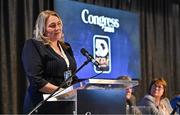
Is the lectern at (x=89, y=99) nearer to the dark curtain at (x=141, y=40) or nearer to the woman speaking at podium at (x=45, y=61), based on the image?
the woman speaking at podium at (x=45, y=61)

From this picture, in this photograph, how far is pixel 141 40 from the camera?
5996 mm

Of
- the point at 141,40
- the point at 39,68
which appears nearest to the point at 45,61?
the point at 39,68

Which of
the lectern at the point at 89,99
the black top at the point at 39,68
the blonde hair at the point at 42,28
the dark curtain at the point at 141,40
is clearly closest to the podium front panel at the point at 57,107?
the lectern at the point at 89,99

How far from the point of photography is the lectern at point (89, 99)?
188 centimetres

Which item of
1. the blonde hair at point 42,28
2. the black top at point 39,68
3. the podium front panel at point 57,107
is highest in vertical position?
the blonde hair at point 42,28

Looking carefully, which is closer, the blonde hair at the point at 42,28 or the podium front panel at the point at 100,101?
the podium front panel at the point at 100,101

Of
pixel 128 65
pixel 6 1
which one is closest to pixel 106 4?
pixel 128 65

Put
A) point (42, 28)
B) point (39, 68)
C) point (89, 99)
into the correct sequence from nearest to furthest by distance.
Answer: point (89, 99) < point (39, 68) < point (42, 28)

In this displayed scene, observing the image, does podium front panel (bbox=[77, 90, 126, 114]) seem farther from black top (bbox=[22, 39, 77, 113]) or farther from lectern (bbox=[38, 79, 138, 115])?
black top (bbox=[22, 39, 77, 113])

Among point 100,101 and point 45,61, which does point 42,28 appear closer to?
point 45,61

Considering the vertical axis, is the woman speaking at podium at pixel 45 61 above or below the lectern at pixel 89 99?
above

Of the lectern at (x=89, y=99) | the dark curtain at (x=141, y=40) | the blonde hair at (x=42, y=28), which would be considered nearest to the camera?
the lectern at (x=89, y=99)

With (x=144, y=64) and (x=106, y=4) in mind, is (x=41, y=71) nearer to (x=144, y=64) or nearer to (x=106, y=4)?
(x=106, y=4)

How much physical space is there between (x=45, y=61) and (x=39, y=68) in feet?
0.23
